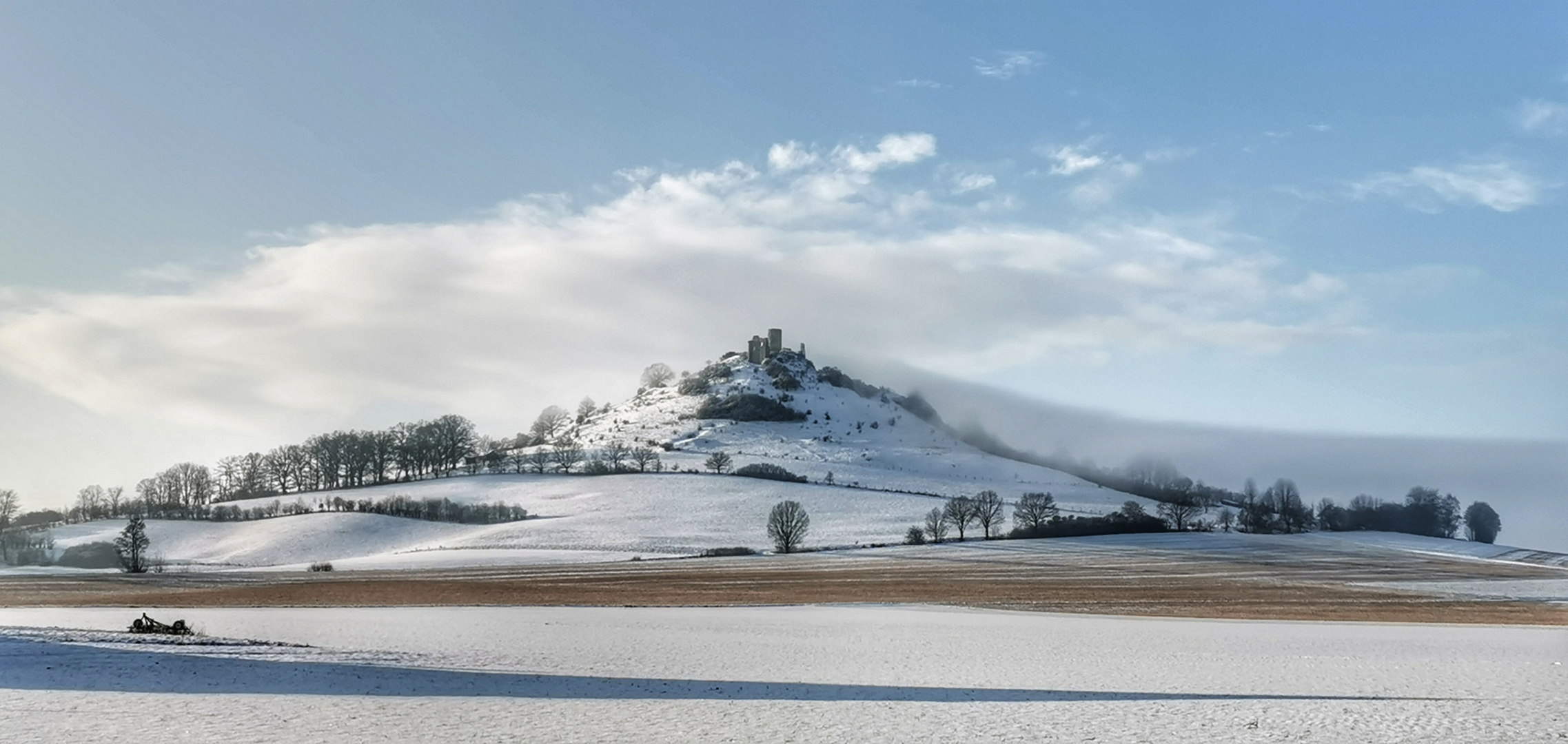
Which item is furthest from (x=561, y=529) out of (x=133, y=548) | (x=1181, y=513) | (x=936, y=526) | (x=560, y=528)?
(x=1181, y=513)

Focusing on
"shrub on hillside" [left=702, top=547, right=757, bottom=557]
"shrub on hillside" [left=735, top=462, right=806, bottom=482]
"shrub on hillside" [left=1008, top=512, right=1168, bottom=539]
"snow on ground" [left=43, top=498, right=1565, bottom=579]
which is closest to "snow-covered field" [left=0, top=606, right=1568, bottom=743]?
"snow on ground" [left=43, top=498, right=1565, bottom=579]

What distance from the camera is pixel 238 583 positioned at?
6800 centimetres

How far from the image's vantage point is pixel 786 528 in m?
106

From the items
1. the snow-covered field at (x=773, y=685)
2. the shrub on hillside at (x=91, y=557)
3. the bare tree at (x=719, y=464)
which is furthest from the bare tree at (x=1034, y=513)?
the shrub on hillside at (x=91, y=557)

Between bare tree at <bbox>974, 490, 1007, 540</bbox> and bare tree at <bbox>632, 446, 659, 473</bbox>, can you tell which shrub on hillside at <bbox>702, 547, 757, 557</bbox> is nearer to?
bare tree at <bbox>974, 490, 1007, 540</bbox>

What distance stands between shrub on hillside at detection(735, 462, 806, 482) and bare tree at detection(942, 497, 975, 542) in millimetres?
48654

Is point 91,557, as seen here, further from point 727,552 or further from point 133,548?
point 727,552

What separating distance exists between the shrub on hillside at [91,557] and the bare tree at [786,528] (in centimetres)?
6221

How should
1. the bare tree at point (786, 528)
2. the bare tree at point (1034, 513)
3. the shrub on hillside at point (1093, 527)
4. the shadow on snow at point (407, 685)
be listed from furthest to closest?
the bare tree at point (1034, 513) → the shrub on hillside at point (1093, 527) → the bare tree at point (786, 528) → the shadow on snow at point (407, 685)

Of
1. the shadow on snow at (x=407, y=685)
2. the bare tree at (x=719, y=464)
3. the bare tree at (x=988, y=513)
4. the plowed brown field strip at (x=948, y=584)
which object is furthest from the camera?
the bare tree at (x=719, y=464)

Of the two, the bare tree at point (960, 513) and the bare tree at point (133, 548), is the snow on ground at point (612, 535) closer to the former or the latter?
the bare tree at point (133, 548)

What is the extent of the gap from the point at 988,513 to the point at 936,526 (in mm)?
6194

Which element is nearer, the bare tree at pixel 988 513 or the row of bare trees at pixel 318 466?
the bare tree at pixel 988 513

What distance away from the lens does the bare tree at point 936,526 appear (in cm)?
11152
